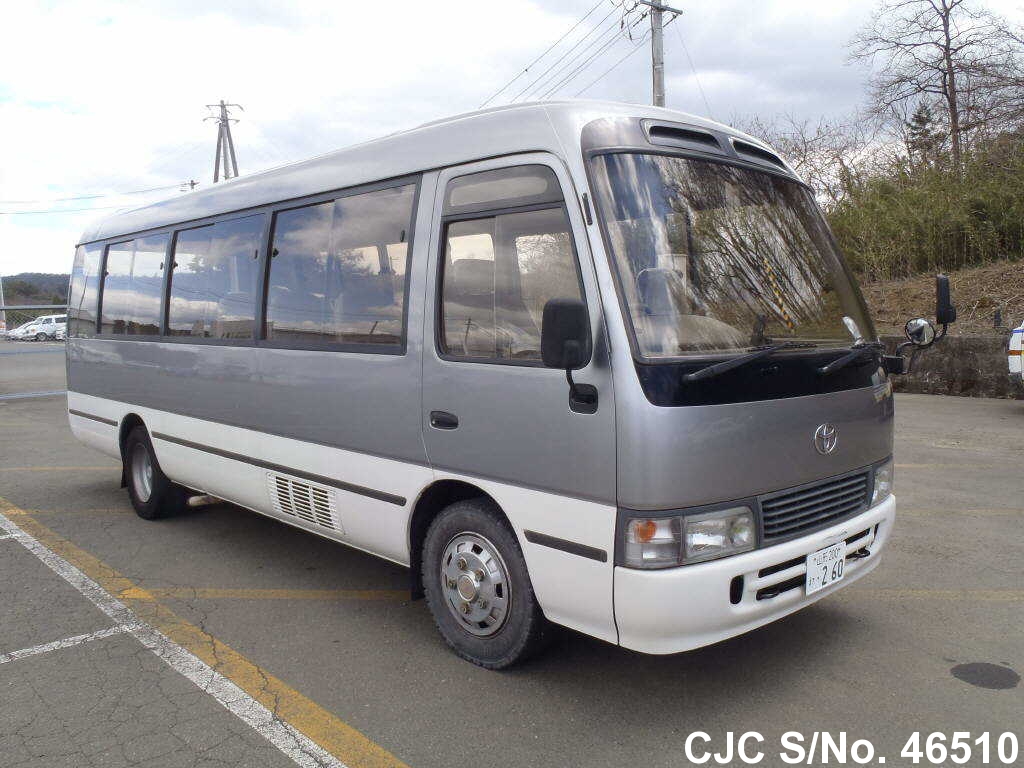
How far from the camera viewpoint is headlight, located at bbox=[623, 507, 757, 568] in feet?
10.1

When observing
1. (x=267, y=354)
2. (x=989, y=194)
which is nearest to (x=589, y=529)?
(x=267, y=354)

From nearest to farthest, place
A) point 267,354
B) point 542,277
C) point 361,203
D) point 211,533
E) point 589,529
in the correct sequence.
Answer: point 589,529 < point 542,277 < point 361,203 < point 267,354 < point 211,533

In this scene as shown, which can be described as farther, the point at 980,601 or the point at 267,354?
the point at 267,354

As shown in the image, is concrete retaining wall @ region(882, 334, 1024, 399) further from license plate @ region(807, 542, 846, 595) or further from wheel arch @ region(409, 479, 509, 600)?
wheel arch @ region(409, 479, 509, 600)

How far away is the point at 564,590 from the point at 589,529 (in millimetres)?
300

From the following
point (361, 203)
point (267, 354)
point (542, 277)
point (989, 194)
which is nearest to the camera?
point (542, 277)

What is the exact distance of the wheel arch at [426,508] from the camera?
12.8ft

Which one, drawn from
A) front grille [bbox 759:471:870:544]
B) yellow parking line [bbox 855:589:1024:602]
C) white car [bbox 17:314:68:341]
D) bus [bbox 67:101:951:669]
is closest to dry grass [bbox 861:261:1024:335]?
yellow parking line [bbox 855:589:1024:602]

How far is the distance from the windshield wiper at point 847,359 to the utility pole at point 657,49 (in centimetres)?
1642

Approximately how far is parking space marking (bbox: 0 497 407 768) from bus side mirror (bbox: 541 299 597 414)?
1.57 metres

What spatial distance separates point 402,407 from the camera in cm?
403

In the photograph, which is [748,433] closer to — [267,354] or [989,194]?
[267,354]

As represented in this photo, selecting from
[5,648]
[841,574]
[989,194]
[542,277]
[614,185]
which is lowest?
[5,648]

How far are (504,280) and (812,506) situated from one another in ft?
5.27
